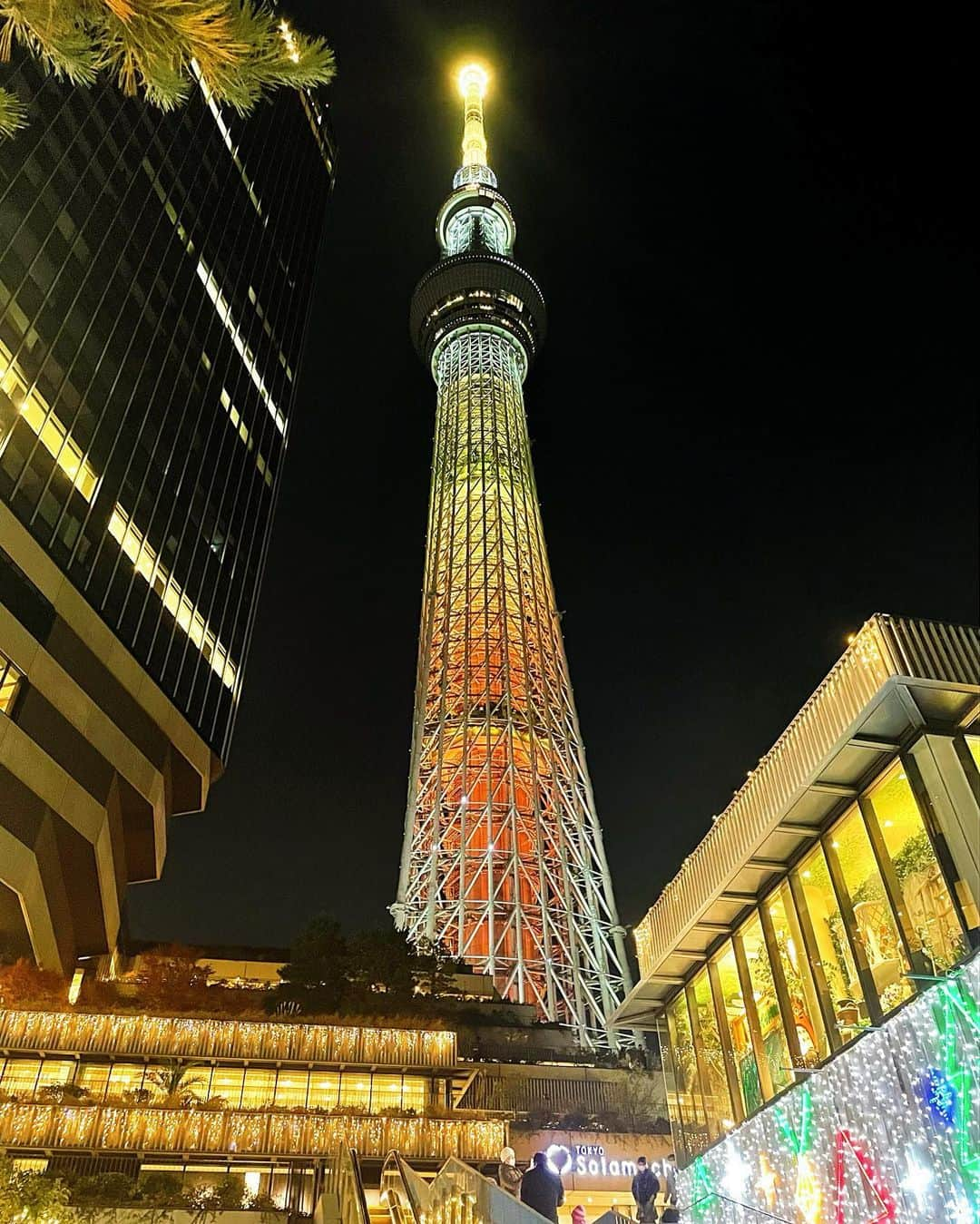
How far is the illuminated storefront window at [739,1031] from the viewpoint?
487 inches

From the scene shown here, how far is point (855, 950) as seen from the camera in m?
10.5

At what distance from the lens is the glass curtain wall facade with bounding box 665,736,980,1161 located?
9547 millimetres

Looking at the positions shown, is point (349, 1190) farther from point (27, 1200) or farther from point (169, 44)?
point (169, 44)

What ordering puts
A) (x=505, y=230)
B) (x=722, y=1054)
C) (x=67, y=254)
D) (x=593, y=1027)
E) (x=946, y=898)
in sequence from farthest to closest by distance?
1. (x=505, y=230)
2. (x=593, y=1027)
3. (x=67, y=254)
4. (x=722, y=1054)
5. (x=946, y=898)

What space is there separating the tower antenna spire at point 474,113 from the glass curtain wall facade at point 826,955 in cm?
8386

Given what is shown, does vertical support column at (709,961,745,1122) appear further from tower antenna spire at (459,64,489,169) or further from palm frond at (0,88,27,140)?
tower antenna spire at (459,64,489,169)

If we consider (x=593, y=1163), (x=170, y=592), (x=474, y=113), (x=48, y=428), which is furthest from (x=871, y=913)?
(x=474, y=113)

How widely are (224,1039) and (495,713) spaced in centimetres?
3097

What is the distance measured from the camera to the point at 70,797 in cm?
2792

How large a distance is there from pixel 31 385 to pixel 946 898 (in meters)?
26.7

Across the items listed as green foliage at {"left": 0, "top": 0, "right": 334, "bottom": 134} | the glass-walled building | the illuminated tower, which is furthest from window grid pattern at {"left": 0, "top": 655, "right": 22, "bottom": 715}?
green foliage at {"left": 0, "top": 0, "right": 334, "bottom": 134}

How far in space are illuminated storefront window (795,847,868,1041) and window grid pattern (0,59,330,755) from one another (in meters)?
22.7

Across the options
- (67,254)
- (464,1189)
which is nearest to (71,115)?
(67,254)

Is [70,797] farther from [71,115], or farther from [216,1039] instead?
[71,115]
